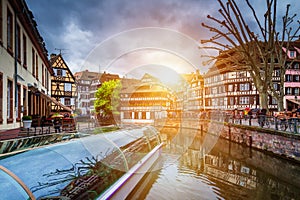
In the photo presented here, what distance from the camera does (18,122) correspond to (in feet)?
34.9

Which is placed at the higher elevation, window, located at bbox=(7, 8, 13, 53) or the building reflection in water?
window, located at bbox=(7, 8, 13, 53)

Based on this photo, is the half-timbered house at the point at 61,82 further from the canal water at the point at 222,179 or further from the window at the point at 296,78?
the window at the point at 296,78

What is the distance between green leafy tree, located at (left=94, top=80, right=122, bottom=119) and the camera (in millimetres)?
49000

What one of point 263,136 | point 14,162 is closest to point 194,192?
point 14,162

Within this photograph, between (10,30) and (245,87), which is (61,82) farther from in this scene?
(10,30)

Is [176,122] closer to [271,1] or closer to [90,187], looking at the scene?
[271,1]

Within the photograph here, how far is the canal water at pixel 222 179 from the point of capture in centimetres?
760

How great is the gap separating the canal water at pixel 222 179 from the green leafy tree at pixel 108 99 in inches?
1461

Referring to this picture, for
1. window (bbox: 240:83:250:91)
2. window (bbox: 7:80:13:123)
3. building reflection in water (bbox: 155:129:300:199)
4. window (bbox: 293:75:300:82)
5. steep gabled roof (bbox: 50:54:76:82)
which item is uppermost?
steep gabled roof (bbox: 50:54:76:82)

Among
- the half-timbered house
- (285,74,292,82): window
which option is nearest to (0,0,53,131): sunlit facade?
the half-timbered house

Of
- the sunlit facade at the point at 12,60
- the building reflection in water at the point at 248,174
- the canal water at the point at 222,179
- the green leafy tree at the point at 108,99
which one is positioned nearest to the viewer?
the canal water at the point at 222,179

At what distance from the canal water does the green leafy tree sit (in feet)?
122

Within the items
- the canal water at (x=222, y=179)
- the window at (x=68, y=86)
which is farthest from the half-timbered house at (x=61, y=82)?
the canal water at (x=222, y=179)

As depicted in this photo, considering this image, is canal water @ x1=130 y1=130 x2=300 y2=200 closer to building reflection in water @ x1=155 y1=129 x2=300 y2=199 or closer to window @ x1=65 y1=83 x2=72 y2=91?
building reflection in water @ x1=155 y1=129 x2=300 y2=199
